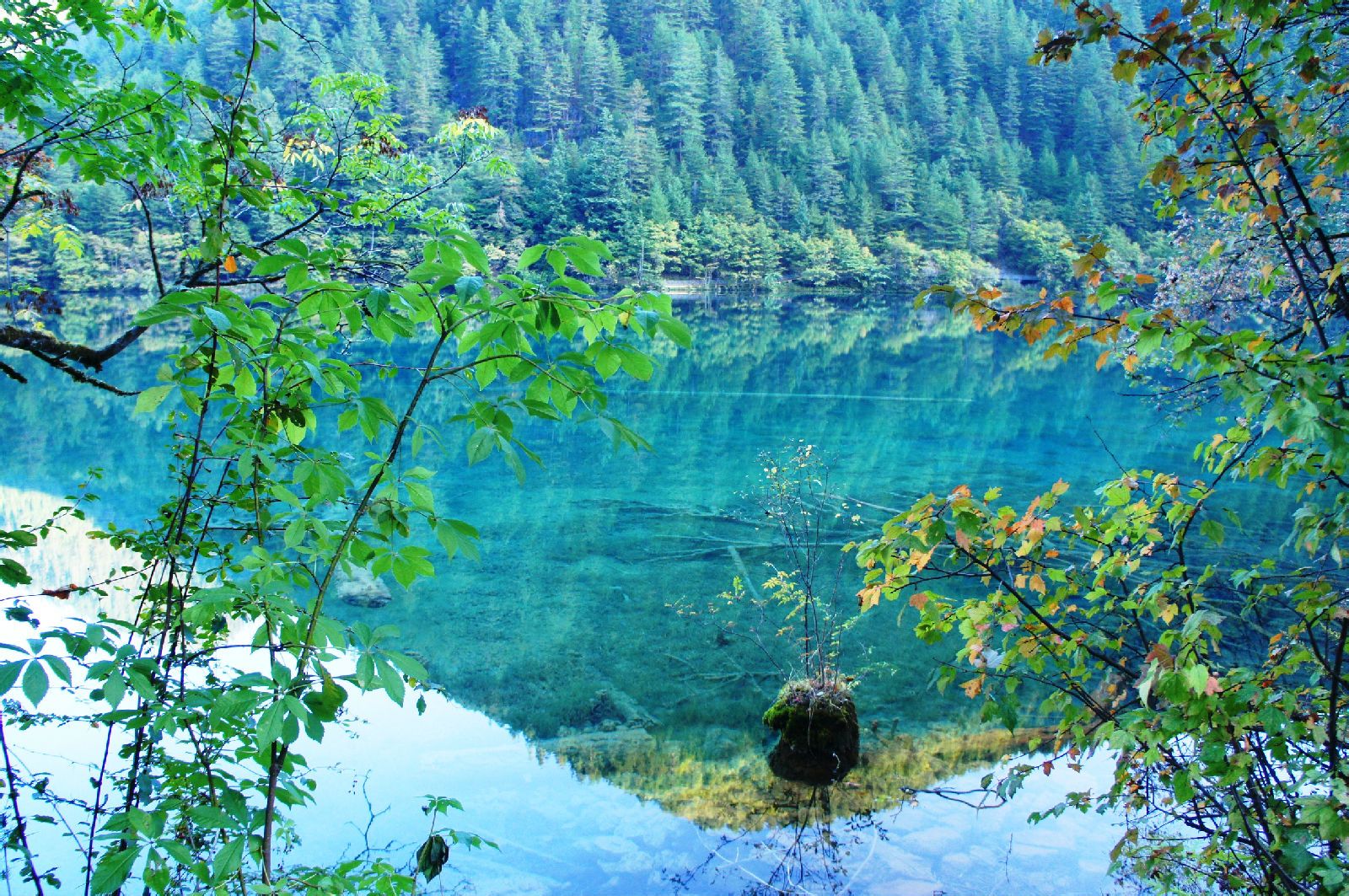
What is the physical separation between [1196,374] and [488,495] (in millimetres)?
10196

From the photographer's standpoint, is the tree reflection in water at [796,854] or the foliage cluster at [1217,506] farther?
the tree reflection in water at [796,854]

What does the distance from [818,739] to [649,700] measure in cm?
137

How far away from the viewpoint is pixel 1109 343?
1993 mm

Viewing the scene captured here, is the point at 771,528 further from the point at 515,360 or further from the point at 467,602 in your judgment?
the point at 515,360

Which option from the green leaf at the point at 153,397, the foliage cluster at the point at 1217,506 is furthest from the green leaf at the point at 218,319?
the foliage cluster at the point at 1217,506

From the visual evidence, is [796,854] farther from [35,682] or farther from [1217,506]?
[35,682]

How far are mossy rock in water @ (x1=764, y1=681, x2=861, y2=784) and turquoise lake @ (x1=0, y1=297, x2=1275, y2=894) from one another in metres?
0.11

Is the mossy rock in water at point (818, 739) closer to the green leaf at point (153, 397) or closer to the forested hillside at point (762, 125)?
the green leaf at point (153, 397)

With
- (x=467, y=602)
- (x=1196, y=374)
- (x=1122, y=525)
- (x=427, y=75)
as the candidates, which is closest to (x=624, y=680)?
(x=467, y=602)

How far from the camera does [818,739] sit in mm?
5012

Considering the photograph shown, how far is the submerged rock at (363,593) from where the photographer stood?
24.6 feet

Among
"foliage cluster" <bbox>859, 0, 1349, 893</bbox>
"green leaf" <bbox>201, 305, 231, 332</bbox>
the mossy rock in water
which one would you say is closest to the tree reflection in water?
the mossy rock in water

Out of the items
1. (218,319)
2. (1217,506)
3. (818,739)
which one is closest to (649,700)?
(818,739)

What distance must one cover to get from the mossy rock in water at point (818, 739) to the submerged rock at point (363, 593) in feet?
13.3
